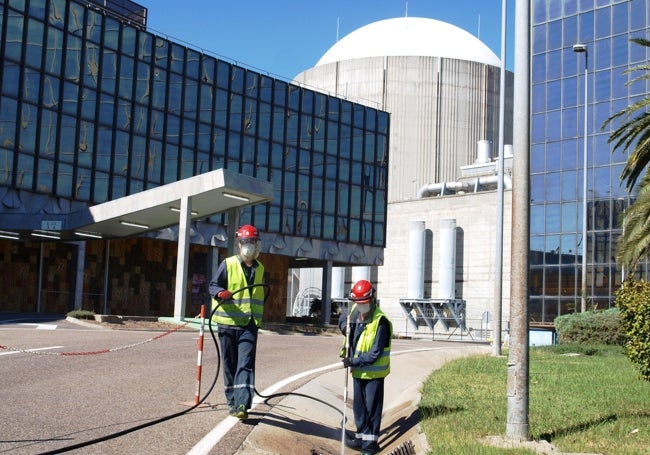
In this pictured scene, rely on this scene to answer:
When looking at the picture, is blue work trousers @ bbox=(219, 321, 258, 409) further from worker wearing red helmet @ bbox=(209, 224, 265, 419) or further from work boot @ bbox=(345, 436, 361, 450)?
work boot @ bbox=(345, 436, 361, 450)

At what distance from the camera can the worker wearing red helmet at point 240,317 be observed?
8562mm

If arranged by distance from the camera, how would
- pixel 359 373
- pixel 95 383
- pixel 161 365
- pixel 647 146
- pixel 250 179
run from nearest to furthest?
pixel 359 373 → pixel 95 383 → pixel 161 365 → pixel 647 146 → pixel 250 179

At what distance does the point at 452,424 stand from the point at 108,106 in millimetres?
39027

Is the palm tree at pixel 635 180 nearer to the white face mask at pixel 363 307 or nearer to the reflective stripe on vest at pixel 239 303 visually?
the white face mask at pixel 363 307

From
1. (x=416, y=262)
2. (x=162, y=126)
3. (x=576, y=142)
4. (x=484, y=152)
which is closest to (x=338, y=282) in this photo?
(x=416, y=262)

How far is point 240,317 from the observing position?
28.4 feet

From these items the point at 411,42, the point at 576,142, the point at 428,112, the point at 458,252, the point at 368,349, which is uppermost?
the point at 411,42

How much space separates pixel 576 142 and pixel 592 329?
30.8 m

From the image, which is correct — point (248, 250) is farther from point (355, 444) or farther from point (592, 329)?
point (592, 329)

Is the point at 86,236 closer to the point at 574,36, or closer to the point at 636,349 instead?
the point at 636,349

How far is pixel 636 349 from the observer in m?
11.0

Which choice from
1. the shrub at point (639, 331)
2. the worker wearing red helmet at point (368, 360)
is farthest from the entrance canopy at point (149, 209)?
the worker wearing red helmet at point (368, 360)

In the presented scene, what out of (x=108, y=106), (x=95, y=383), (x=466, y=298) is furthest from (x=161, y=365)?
(x=466, y=298)

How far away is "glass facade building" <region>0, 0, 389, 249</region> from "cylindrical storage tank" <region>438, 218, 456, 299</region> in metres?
9.15
